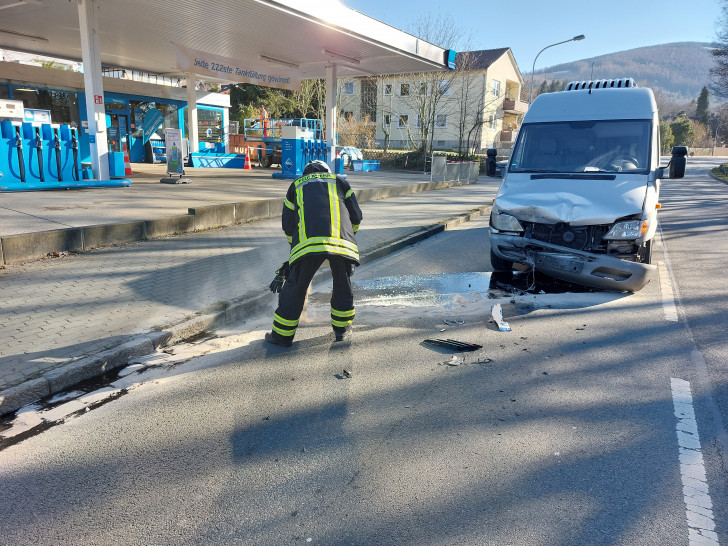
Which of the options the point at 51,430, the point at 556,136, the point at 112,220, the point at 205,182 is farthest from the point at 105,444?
the point at 205,182

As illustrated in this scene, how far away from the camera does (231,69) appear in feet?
61.5

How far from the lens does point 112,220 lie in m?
8.78

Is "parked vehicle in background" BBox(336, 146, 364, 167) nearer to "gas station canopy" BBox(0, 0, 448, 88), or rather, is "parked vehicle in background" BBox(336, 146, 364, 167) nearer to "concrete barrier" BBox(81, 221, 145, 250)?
"gas station canopy" BBox(0, 0, 448, 88)

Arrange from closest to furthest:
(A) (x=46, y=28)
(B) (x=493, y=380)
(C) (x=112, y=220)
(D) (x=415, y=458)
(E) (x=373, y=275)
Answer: (D) (x=415, y=458), (B) (x=493, y=380), (E) (x=373, y=275), (C) (x=112, y=220), (A) (x=46, y=28)

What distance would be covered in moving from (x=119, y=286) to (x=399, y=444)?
4387 millimetres

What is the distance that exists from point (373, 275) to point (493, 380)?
149 inches

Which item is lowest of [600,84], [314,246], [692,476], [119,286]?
[692,476]

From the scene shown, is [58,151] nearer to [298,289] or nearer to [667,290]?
[298,289]

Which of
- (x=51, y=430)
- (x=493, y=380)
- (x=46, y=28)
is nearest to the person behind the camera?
(x=51, y=430)

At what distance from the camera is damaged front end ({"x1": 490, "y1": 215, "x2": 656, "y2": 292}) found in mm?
6121

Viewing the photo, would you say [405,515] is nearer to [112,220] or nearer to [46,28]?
[112,220]

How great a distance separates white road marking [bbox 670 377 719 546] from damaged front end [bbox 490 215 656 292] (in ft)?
7.59

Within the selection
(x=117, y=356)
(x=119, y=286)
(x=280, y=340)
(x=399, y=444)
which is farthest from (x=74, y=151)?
(x=399, y=444)

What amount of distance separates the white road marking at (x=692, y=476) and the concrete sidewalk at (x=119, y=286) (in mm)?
4261
